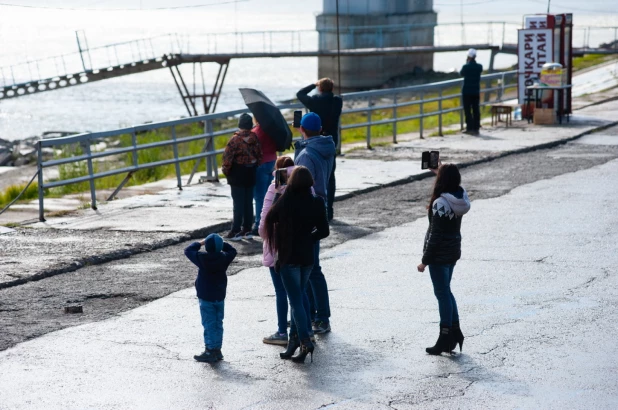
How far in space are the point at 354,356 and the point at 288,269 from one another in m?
0.80

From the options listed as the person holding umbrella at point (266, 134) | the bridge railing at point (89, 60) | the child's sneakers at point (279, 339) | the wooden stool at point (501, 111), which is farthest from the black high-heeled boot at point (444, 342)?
the bridge railing at point (89, 60)

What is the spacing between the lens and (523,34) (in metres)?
25.3

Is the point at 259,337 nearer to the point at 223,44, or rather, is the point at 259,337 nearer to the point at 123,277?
the point at 123,277

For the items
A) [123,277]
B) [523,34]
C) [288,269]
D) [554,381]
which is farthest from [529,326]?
[523,34]

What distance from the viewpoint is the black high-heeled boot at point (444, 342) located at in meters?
7.25

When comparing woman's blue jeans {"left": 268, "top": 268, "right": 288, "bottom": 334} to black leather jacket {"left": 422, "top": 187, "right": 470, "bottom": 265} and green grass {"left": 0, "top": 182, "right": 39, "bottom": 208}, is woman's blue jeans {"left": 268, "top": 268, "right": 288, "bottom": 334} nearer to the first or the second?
black leather jacket {"left": 422, "top": 187, "right": 470, "bottom": 265}

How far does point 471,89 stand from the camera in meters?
22.6

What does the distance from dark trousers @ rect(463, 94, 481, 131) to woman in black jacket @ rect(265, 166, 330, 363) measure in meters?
16.2

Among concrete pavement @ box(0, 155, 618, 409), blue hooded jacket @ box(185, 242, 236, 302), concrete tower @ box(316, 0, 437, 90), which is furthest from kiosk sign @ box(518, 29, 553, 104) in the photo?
concrete tower @ box(316, 0, 437, 90)

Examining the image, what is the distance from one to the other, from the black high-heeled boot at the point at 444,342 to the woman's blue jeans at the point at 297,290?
942 mm

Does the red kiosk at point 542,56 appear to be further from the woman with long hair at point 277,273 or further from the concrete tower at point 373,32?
the concrete tower at point 373,32

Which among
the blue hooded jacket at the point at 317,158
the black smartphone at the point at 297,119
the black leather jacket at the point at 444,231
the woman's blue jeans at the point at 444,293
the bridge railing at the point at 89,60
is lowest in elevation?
the bridge railing at the point at 89,60

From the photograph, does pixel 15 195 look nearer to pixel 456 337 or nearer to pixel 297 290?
Result: pixel 297 290

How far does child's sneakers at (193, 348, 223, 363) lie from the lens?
7180 mm
